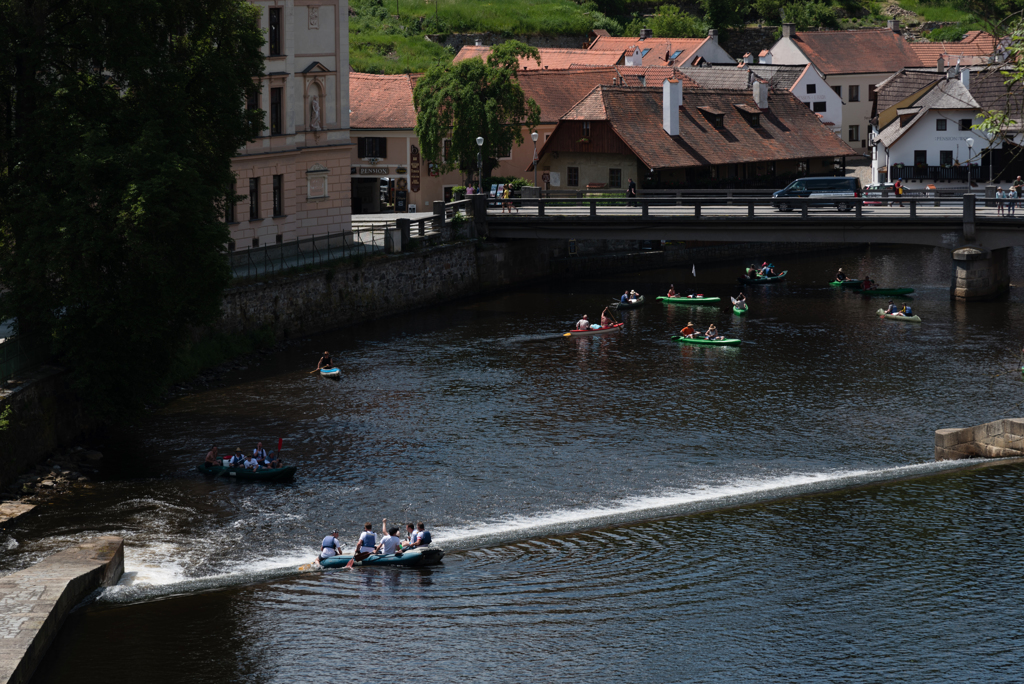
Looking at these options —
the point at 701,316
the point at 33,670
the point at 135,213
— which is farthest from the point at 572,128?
the point at 33,670

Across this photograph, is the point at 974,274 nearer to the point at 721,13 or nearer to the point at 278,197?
the point at 278,197

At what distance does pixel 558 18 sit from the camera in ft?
443

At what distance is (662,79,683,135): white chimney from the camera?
9169 cm

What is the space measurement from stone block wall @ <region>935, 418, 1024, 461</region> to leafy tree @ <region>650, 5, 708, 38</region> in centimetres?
10511

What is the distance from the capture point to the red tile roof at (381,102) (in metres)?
84.7

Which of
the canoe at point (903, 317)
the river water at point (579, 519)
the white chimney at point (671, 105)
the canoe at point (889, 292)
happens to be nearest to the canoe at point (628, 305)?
the river water at point (579, 519)

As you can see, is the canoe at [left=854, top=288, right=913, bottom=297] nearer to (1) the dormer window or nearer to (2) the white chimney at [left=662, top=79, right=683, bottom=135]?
(2) the white chimney at [left=662, top=79, right=683, bottom=135]

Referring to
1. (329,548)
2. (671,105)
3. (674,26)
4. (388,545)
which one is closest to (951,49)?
(674,26)

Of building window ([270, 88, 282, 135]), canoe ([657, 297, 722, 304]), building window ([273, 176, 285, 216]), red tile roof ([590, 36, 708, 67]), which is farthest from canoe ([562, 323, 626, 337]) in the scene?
red tile roof ([590, 36, 708, 67])

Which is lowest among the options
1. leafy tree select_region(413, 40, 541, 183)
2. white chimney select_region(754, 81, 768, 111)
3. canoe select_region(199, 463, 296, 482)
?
canoe select_region(199, 463, 296, 482)

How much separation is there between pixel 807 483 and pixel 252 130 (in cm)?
2228

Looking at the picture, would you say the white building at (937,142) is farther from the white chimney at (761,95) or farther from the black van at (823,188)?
the black van at (823,188)

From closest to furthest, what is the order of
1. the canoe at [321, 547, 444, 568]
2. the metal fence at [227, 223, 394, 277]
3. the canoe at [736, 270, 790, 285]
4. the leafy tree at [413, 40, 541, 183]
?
the canoe at [321, 547, 444, 568] < the metal fence at [227, 223, 394, 277] < the canoe at [736, 270, 790, 285] < the leafy tree at [413, 40, 541, 183]

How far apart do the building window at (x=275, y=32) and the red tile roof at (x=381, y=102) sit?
1747cm
